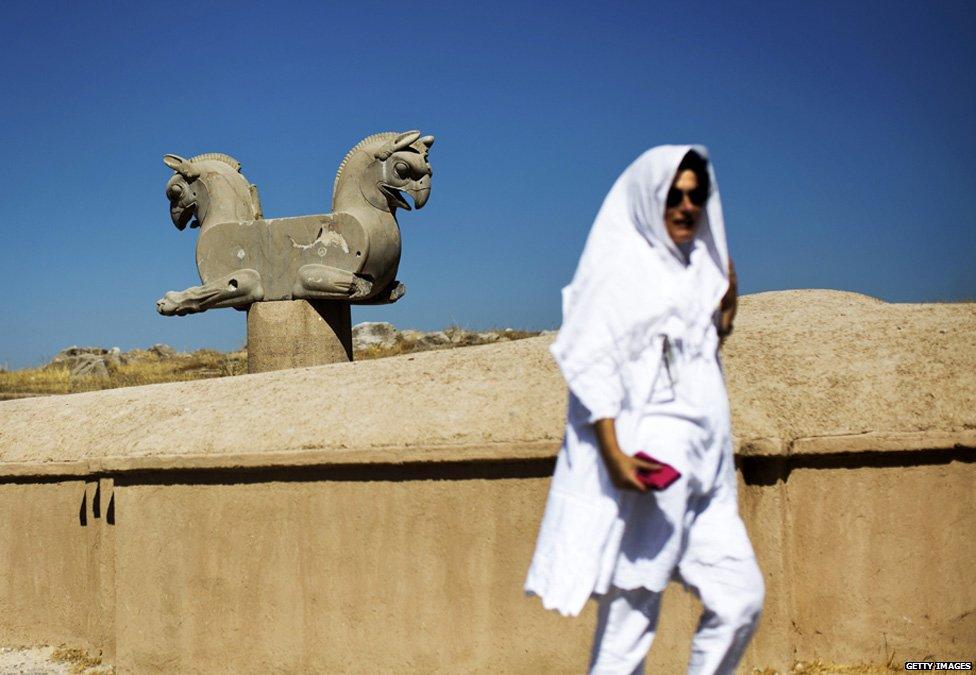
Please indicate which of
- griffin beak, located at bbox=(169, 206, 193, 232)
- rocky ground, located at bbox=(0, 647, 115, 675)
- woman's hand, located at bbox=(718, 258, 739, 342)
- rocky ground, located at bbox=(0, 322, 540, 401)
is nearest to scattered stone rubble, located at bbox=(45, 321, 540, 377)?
rocky ground, located at bbox=(0, 322, 540, 401)

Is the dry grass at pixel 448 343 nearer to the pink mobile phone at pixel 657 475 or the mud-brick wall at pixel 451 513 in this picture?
the mud-brick wall at pixel 451 513

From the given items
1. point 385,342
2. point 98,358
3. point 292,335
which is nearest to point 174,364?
point 98,358

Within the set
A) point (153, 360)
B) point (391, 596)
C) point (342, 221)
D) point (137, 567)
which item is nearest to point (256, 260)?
point (342, 221)

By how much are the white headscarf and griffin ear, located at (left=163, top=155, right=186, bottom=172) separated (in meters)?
7.93

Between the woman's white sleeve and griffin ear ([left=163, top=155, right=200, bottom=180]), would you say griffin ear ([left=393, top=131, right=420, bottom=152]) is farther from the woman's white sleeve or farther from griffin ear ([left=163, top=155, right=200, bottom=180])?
the woman's white sleeve

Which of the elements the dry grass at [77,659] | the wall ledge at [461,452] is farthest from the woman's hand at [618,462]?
the dry grass at [77,659]

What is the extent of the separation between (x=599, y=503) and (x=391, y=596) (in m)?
2.23

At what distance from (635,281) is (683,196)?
0.27m

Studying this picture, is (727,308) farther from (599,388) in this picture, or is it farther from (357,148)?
(357,148)

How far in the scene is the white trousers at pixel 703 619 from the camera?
2.56 meters

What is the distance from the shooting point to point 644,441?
2559 mm

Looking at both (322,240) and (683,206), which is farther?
(322,240)

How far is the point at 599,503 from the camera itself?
2.54 metres

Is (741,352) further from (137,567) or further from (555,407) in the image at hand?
(137,567)
